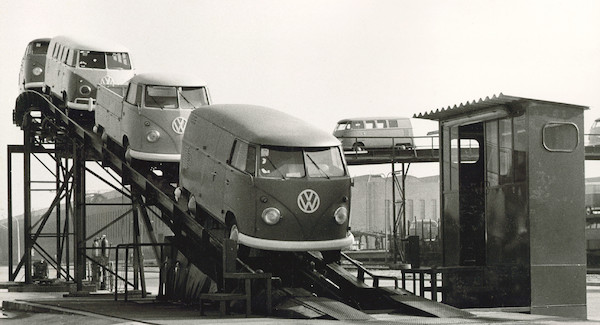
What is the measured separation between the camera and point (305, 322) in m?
14.7

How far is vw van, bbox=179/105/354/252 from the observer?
1756 cm

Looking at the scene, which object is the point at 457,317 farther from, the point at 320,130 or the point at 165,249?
the point at 165,249

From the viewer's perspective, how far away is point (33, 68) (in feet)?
107

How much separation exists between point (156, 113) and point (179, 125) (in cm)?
58

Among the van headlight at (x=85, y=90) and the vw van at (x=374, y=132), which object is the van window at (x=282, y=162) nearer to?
the van headlight at (x=85, y=90)

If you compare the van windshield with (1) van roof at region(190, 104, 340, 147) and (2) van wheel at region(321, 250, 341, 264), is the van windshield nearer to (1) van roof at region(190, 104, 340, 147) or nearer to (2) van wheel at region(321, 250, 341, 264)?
(1) van roof at region(190, 104, 340, 147)

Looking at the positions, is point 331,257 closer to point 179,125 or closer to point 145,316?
point 145,316

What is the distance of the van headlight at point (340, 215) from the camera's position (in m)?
17.9

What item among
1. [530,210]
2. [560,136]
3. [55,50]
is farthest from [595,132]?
[530,210]

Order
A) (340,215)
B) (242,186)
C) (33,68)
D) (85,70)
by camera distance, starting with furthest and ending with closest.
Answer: (33,68), (85,70), (340,215), (242,186)

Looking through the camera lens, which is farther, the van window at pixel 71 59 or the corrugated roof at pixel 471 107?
the van window at pixel 71 59

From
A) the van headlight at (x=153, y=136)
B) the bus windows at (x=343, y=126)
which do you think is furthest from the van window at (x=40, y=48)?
the bus windows at (x=343, y=126)

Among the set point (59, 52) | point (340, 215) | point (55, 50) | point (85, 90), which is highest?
point (55, 50)

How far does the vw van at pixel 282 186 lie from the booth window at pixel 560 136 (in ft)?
11.2
